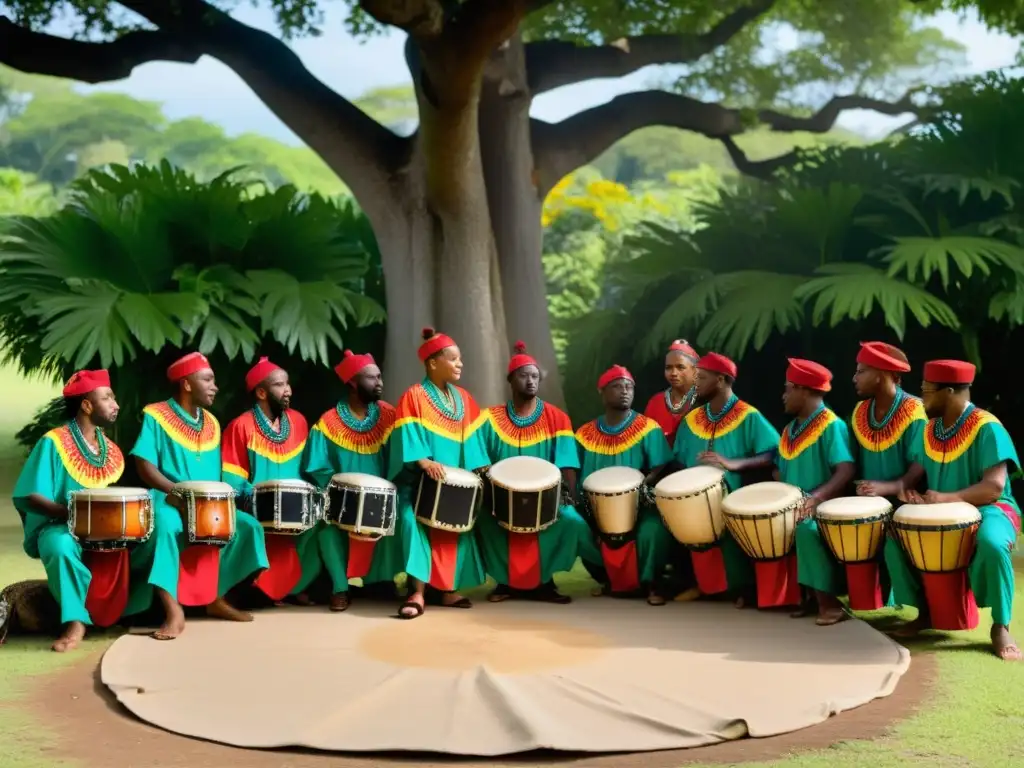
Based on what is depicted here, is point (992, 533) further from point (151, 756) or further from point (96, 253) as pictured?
point (96, 253)

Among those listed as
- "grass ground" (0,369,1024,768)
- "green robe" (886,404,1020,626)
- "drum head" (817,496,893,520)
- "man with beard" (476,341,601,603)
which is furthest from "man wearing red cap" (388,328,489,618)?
"green robe" (886,404,1020,626)

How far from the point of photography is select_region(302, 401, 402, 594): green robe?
732 centimetres

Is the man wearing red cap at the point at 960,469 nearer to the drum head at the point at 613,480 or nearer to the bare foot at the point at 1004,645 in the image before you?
the bare foot at the point at 1004,645

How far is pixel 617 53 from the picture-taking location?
12.3 metres

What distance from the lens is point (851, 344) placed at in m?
10.9

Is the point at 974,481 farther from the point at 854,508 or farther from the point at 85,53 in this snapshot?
the point at 85,53

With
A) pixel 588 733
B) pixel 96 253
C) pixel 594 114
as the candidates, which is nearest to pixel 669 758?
pixel 588 733

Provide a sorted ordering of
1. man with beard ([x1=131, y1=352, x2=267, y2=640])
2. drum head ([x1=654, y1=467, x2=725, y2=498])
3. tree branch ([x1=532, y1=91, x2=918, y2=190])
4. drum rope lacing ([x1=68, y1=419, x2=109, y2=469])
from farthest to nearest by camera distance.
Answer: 1. tree branch ([x1=532, y1=91, x2=918, y2=190])
2. drum head ([x1=654, y1=467, x2=725, y2=498])
3. man with beard ([x1=131, y1=352, x2=267, y2=640])
4. drum rope lacing ([x1=68, y1=419, x2=109, y2=469])

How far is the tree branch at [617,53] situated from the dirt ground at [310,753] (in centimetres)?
746

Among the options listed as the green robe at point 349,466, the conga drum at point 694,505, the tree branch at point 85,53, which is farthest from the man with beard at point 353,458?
the tree branch at point 85,53

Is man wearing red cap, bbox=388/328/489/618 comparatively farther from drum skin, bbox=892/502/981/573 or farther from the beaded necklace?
drum skin, bbox=892/502/981/573

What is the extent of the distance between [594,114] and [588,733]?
25.7ft

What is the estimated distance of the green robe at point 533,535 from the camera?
745 centimetres

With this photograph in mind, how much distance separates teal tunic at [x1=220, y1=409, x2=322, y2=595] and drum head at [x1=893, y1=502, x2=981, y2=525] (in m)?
3.08
